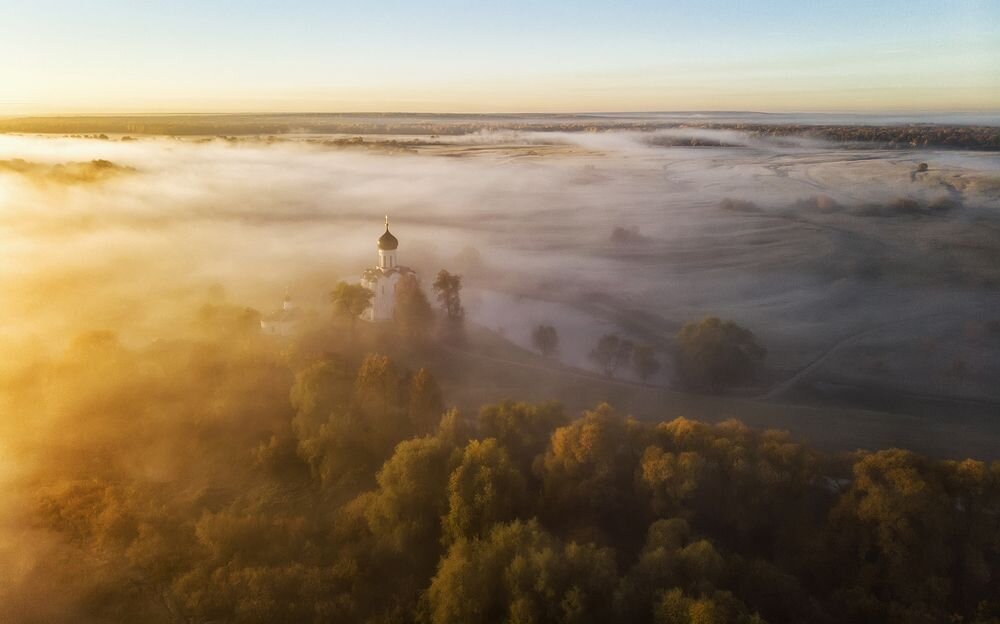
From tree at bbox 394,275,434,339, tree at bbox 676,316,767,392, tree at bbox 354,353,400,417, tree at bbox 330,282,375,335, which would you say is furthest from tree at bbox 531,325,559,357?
tree at bbox 354,353,400,417

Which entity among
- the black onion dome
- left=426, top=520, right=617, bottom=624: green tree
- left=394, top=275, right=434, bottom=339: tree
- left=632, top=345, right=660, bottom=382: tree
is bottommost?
left=632, top=345, right=660, bottom=382: tree

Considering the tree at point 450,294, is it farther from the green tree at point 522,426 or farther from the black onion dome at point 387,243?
the green tree at point 522,426

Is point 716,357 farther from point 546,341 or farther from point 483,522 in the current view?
point 483,522

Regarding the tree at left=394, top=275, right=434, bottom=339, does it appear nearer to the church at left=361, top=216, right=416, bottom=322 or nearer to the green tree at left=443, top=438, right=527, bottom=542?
the church at left=361, top=216, right=416, bottom=322

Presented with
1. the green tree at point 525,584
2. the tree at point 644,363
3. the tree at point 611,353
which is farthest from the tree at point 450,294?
the green tree at point 525,584

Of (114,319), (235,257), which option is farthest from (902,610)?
(235,257)

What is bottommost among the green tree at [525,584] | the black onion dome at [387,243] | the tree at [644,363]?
the tree at [644,363]

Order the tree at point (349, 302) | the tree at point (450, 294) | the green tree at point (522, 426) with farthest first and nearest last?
1. the tree at point (450, 294)
2. the tree at point (349, 302)
3. the green tree at point (522, 426)
